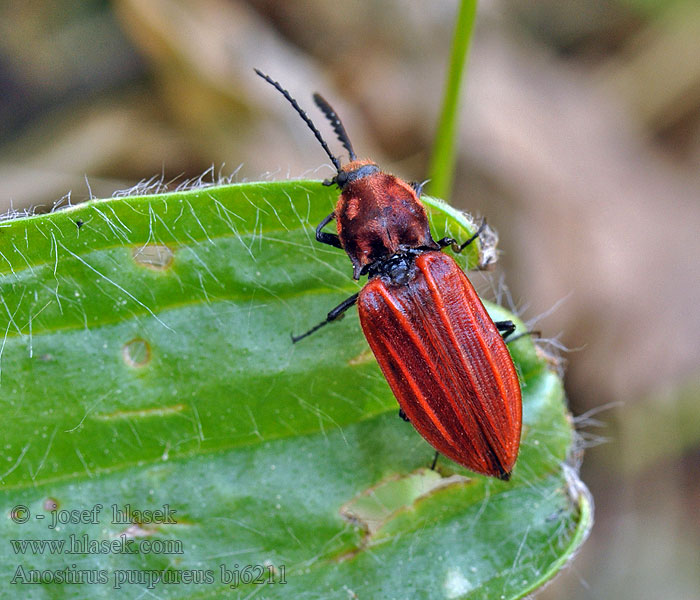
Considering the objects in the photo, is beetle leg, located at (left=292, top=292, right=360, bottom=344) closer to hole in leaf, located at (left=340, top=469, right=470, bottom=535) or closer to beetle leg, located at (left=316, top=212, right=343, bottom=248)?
beetle leg, located at (left=316, top=212, right=343, bottom=248)

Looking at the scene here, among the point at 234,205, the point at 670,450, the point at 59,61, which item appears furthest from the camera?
the point at 59,61

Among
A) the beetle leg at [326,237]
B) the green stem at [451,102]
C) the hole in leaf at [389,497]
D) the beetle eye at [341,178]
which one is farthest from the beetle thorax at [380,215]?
the hole in leaf at [389,497]

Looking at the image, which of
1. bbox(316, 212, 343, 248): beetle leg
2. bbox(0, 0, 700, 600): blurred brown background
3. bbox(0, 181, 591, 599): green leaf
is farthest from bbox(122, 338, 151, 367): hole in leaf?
bbox(0, 0, 700, 600): blurred brown background

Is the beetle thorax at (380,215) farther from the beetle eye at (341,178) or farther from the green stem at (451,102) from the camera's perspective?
the green stem at (451,102)

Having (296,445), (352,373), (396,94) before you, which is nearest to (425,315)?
(352,373)

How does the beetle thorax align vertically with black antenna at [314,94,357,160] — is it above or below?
below

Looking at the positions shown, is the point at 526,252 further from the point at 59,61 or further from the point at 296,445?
the point at 59,61

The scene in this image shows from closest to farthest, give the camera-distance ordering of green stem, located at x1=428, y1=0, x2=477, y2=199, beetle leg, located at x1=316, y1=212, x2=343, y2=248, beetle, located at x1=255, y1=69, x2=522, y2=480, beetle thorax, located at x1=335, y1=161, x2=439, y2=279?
beetle, located at x1=255, y1=69, x2=522, y2=480
beetle leg, located at x1=316, y1=212, x2=343, y2=248
beetle thorax, located at x1=335, y1=161, x2=439, y2=279
green stem, located at x1=428, y1=0, x2=477, y2=199

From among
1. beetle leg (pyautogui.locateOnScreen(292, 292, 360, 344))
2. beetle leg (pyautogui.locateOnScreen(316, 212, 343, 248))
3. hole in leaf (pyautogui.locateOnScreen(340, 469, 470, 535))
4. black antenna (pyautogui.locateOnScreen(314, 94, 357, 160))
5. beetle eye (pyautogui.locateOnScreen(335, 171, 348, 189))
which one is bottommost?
hole in leaf (pyautogui.locateOnScreen(340, 469, 470, 535))
